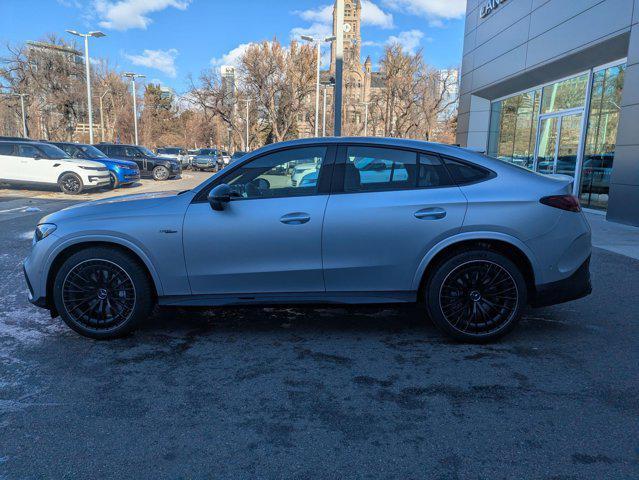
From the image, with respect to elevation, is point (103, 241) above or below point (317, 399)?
above

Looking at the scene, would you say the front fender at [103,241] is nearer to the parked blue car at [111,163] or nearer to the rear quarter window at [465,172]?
the rear quarter window at [465,172]

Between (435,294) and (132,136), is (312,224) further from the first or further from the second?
(132,136)

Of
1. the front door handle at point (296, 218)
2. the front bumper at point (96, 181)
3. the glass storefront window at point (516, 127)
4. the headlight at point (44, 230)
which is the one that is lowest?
the front bumper at point (96, 181)

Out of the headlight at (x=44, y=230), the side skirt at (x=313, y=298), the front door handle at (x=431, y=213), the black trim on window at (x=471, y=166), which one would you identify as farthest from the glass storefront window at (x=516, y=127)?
the headlight at (x=44, y=230)

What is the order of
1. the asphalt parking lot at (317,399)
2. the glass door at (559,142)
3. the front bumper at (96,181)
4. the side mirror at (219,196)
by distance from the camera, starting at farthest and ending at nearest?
the front bumper at (96,181)
the glass door at (559,142)
the side mirror at (219,196)
the asphalt parking lot at (317,399)

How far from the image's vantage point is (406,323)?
180 inches

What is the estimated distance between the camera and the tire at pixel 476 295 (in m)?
3.87

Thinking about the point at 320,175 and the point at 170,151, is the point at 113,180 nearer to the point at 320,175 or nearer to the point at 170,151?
the point at 320,175

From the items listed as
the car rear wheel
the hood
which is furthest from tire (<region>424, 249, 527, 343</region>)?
the car rear wheel

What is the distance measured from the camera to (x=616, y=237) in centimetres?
955

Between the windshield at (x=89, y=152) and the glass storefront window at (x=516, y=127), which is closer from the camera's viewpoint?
the glass storefront window at (x=516, y=127)

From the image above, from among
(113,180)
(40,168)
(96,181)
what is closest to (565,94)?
(96,181)

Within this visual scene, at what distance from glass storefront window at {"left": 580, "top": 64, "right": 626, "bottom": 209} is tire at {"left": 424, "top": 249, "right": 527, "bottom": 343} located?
34.1ft

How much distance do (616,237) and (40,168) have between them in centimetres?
1691
